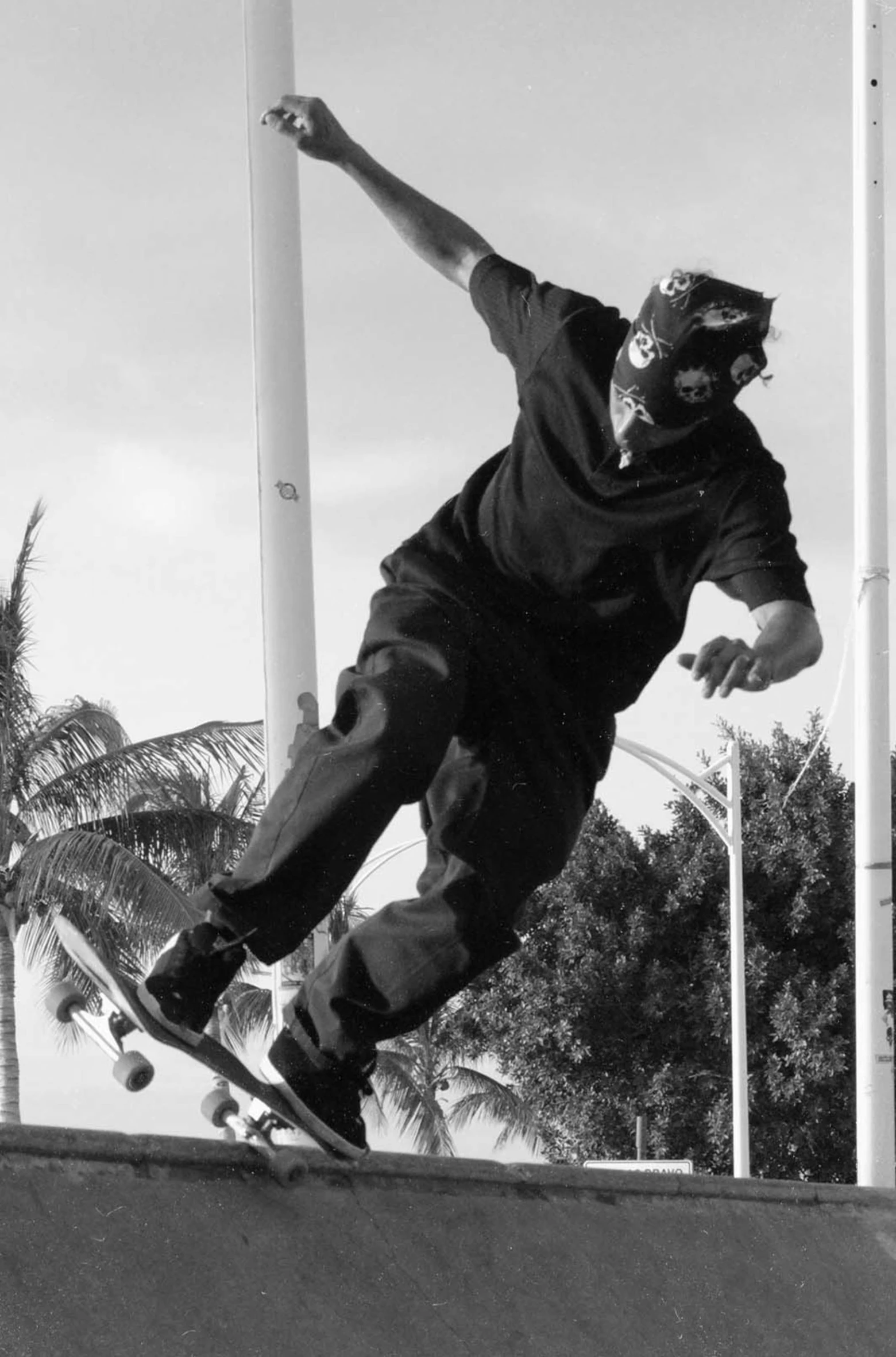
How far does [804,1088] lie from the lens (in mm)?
22656

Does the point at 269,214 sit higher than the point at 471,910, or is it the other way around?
the point at 269,214

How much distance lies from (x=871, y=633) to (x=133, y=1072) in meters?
9.08

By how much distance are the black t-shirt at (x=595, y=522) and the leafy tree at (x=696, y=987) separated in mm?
19361

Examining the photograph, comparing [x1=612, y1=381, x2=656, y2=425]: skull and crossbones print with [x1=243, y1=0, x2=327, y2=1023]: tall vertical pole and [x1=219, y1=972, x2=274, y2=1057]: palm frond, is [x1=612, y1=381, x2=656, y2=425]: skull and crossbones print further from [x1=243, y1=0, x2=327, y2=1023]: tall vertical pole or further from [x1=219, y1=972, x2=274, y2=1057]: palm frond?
[x1=219, y1=972, x2=274, y2=1057]: palm frond

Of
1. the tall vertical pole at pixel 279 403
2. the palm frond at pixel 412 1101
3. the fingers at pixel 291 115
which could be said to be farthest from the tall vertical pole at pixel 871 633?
the palm frond at pixel 412 1101

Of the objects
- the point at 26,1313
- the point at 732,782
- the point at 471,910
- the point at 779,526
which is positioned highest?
the point at 732,782

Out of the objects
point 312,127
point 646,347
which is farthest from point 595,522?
point 312,127

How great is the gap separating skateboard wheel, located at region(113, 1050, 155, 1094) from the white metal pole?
14308 millimetres

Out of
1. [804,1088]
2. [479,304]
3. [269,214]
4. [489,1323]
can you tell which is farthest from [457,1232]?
[804,1088]

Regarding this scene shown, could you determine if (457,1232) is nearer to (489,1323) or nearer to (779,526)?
(489,1323)

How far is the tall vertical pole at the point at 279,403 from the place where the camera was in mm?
5984

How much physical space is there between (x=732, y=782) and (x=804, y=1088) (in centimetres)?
677

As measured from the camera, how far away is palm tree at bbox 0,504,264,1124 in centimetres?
1859

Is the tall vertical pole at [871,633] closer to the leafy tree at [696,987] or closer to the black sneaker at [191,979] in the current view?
the black sneaker at [191,979]
